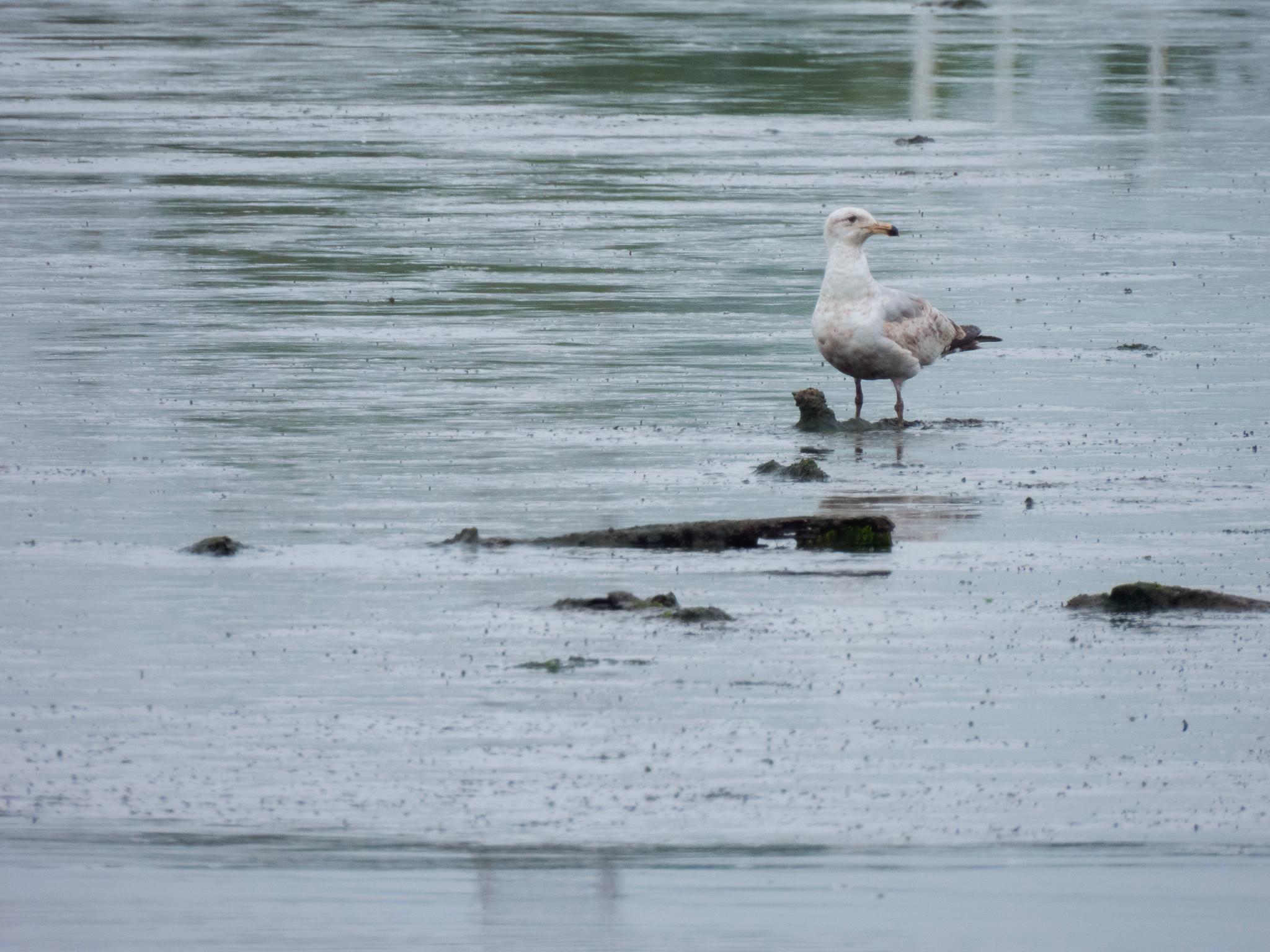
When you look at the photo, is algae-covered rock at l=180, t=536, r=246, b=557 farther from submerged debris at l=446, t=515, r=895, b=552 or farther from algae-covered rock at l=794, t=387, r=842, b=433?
algae-covered rock at l=794, t=387, r=842, b=433

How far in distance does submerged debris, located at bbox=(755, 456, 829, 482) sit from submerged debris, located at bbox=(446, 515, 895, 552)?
1.28 metres

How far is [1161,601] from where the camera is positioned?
9.66 metres

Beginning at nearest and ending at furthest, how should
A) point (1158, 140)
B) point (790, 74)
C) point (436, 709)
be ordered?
point (436, 709), point (1158, 140), point (790, 74)

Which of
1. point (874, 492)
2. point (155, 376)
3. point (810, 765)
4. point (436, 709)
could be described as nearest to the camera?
point (810, 765)

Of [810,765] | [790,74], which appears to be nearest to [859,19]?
[790,74]

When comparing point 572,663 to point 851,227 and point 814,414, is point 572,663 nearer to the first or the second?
point 814,414

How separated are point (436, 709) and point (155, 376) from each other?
22.7ft

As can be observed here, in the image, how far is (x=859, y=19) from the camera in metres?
46.8

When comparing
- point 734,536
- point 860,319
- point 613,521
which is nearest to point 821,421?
point 860,319

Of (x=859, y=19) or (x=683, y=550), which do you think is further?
(x=859, y=19)

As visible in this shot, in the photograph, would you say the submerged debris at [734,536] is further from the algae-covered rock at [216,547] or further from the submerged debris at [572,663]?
the submerged debris at [572,663]

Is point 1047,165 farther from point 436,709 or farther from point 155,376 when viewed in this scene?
point 436,709

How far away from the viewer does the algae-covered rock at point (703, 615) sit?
944cm

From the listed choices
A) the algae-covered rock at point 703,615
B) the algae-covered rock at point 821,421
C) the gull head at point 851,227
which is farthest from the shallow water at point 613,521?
the gull head at point 851,227
